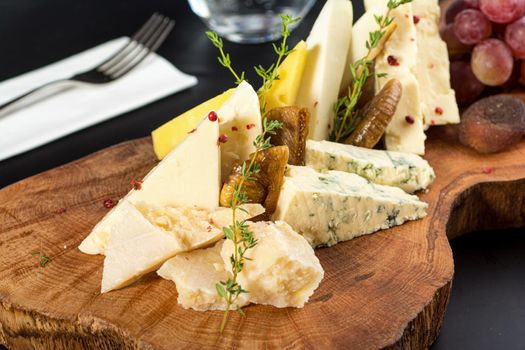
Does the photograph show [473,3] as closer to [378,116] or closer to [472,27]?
[472,27]

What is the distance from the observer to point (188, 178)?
206 centimetres

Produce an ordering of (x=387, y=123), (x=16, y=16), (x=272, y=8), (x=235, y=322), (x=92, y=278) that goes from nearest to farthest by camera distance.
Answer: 1. (x=235, y=322)
2. (x=92, y=278)
3. (x=387, y=123)
4. (x=272, y=8)
5. (x=16, y=16)

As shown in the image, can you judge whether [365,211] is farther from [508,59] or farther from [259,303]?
[508,59]

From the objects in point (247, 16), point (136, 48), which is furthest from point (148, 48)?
point (247, 16)

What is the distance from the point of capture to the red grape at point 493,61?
2.68 meters

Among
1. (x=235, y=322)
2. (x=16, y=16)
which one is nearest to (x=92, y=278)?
(x=235, y=322)

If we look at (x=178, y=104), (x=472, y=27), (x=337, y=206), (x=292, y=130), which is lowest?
(x=178, y=104)

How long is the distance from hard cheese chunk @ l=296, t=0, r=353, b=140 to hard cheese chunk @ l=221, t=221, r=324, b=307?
55 centimetres

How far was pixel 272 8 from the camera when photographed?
359 cm

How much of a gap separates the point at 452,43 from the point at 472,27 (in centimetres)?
11

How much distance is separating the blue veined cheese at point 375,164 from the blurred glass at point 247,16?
4.47 ft

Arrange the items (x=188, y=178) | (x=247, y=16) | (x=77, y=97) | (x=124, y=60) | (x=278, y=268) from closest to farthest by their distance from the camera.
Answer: (x=278, y=268) → (x=188, y=178) → (x=77, y=97) → (x=124, y=60) → (x=247, y=16)

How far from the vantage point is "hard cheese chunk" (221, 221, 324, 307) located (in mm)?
1858

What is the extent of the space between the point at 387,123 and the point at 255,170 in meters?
0.57
